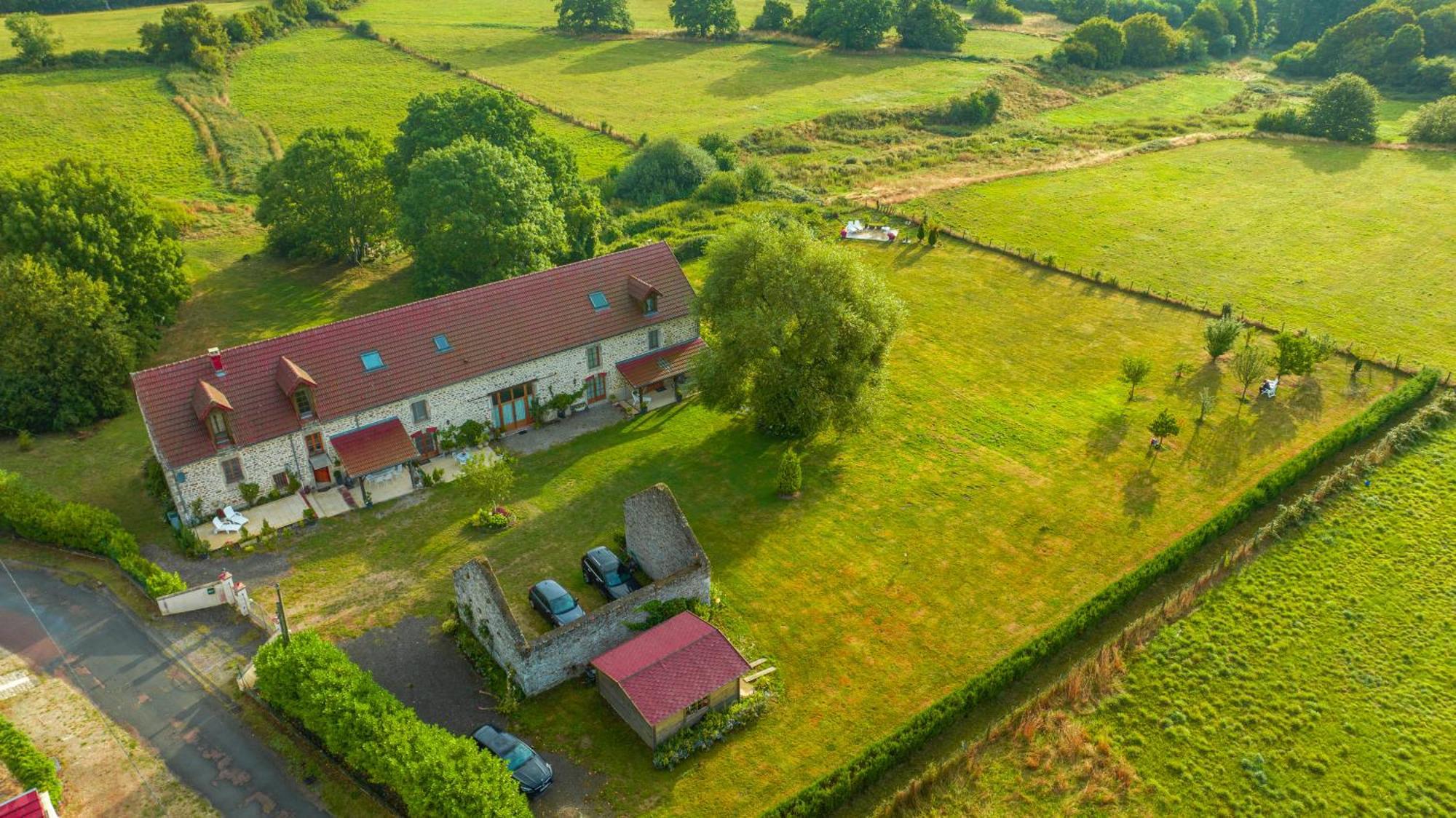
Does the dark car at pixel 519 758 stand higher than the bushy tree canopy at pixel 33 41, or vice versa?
the bushy tree canopy at pixel 33 41

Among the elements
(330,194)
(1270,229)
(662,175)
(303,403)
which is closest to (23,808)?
(303,403)

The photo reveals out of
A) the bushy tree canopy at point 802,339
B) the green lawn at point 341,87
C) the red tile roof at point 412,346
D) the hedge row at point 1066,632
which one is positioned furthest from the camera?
the green lawn at point 341,87

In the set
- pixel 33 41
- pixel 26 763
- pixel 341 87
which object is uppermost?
pixel 33 41

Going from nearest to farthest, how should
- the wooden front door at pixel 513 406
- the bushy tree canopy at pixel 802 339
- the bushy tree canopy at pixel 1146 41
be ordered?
the bushy tree canopy at pixel 802 339, the wooden front door at pixel 513 406, the bushy tree canopy at pixel 1146 41

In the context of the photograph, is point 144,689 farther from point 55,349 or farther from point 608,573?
point 55,349

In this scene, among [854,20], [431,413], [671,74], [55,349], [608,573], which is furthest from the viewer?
[854,20]

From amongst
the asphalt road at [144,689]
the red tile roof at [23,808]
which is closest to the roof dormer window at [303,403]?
the asphalt road at [144,689]

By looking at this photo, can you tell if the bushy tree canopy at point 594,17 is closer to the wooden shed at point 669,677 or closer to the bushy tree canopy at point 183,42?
the bushy tree canopy at point 183,42

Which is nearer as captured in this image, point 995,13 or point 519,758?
point 519,758
